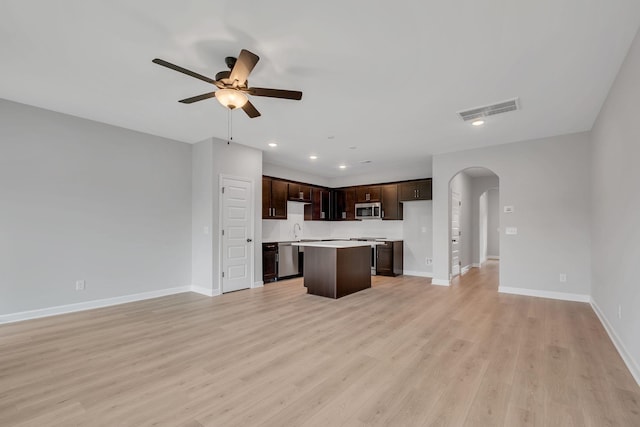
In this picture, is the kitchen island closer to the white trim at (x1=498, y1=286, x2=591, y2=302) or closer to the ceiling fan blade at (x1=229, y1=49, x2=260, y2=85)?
the white trim at (x1=498, y1=286, x2=591, y2=302)

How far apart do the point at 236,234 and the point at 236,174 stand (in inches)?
44.5

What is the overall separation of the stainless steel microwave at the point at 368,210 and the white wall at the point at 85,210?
4360mm

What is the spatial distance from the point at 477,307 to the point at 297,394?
343cm

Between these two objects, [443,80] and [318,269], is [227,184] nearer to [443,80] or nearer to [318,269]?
[318,269]

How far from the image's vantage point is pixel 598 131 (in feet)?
13.3

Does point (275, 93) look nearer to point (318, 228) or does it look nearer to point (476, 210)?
point (318, 228)

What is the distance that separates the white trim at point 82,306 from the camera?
377 cm

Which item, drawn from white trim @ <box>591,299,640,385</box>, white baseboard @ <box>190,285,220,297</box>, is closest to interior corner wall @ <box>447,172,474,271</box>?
white trim @ <box>591,299,640,385</box>

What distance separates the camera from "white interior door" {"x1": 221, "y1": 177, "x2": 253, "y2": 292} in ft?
17.7

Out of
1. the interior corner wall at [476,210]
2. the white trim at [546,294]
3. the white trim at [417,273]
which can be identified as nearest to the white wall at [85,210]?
the white trim at [417,273]

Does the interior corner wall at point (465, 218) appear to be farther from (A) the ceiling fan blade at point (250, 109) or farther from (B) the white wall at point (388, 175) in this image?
(A) the ceiling fan blade at point (250, 109)

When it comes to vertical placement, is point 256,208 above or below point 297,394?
above

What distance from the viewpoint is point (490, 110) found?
3867mm

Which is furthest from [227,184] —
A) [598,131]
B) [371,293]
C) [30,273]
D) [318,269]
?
[598,131]
